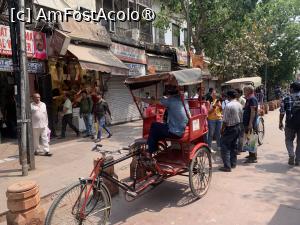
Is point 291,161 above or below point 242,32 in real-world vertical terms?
below

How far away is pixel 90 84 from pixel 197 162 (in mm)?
8834

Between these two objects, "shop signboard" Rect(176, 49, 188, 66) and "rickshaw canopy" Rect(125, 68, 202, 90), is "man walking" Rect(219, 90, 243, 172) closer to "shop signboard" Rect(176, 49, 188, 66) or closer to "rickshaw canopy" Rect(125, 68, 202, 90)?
"rickshaw canopy" Rect(125, 68, 202, 90)

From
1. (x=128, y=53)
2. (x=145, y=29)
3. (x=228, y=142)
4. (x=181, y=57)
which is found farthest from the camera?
(x=181, y=57)

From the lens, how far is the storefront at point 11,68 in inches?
364

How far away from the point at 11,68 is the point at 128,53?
20.8 ft

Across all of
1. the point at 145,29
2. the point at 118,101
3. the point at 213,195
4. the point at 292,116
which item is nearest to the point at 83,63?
the point at 118,101

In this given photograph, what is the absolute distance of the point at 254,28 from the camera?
22.3 m

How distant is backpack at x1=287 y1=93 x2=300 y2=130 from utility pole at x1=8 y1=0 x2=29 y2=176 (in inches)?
232

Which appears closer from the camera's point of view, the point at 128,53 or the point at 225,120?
the point at 225,120

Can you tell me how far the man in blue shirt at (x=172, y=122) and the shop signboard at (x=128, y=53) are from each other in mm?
8736

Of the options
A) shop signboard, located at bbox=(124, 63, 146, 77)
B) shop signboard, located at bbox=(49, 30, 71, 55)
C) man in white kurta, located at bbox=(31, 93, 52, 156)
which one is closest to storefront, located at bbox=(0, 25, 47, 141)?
shop signboard, located at bbox=(49, 30, 71, 55)

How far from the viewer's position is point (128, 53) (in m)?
14.9

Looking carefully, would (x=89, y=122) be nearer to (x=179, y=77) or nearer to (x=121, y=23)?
(x=179, y=77)

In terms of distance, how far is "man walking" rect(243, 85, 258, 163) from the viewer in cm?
763
